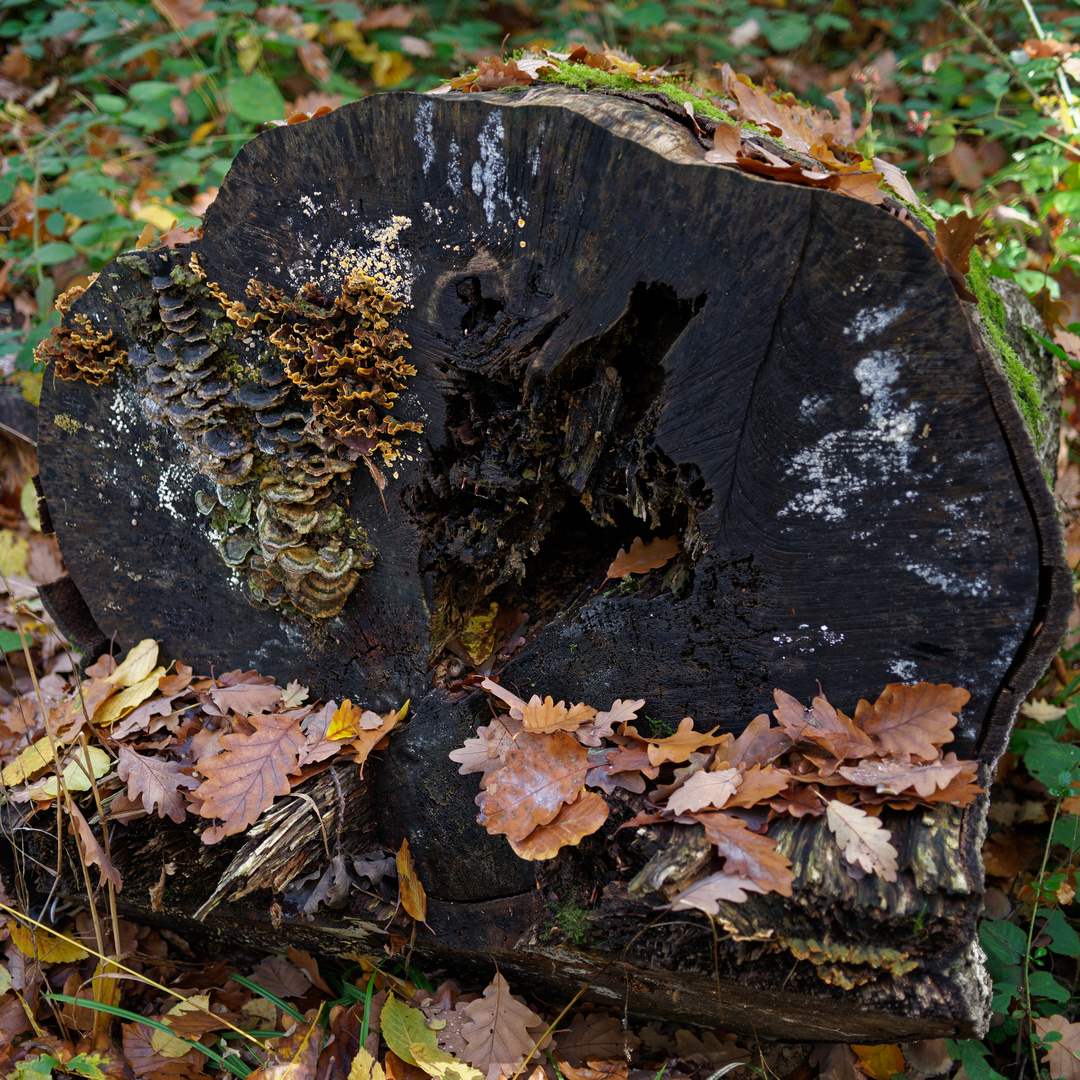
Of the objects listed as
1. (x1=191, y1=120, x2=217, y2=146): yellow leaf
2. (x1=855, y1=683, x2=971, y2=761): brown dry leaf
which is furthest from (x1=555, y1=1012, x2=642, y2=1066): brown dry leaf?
(x1=191, y1=120, x2=217, y2=146): yellow leaf

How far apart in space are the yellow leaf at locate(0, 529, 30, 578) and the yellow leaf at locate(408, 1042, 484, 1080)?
3.29 m

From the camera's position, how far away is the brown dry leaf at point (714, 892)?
1.49 meters

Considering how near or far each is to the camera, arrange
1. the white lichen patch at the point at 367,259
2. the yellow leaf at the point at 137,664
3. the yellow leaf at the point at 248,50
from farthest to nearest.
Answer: the yellow leaf at the point at 248,50 < the yellow leaf at the point at 137,664 < the white lichen patch at the point at 367,259

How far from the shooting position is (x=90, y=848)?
2086 mm

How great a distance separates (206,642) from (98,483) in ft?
2.09

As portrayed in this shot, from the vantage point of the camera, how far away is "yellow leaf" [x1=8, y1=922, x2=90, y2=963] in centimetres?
249

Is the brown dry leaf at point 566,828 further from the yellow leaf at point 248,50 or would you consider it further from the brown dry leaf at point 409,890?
the yellow leaf at point 248,50

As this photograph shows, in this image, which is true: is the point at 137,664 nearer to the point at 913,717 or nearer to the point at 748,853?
the point at 748,853

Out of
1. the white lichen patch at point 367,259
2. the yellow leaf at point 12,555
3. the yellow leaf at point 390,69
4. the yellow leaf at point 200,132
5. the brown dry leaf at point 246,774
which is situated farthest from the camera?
the yellow leaf at point 390,69

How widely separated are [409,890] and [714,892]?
3.58ft

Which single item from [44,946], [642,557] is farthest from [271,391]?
[44,946]

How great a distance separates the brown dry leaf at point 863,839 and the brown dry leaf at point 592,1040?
1.19 meters

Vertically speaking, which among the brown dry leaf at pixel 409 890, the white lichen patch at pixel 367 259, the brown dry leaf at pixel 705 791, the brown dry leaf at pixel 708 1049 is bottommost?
the brown dry leaf at pixel 708 1049

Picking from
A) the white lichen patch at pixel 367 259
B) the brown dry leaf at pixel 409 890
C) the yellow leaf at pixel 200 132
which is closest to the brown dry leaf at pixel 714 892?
the brown dry leaf at pixel 409 890
